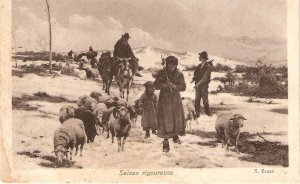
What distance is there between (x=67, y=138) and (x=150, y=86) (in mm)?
735

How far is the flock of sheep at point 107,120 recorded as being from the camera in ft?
12.2

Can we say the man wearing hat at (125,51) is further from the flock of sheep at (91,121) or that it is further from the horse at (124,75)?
the flock of sheep at (91,121)

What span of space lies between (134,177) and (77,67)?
3.10 ft

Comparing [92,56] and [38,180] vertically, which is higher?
[92,56]

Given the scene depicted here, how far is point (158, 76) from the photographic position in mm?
3777

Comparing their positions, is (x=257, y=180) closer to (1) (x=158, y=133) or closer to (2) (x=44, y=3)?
(1) (x=158, y=133)

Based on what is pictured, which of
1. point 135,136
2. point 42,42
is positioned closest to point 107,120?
point 135,136

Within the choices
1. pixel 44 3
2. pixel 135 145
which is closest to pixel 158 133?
pixel 135 145

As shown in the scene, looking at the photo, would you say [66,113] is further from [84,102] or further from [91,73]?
[91,73]

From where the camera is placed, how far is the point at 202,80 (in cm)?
380

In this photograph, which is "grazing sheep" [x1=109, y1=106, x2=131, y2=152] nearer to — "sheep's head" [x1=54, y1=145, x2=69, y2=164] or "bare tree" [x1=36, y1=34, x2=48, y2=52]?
"sheep's head" [x1=54, y1=145, x2=69, y2=164]

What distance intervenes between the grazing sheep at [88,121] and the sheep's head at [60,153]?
0.20m

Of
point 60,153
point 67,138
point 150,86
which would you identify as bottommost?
point 60,153

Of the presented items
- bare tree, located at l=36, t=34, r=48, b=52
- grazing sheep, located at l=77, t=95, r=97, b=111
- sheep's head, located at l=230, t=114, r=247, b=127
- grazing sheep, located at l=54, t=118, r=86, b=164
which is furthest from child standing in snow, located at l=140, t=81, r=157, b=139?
bare tree, located at l=36, t=34, r=48, b=52
